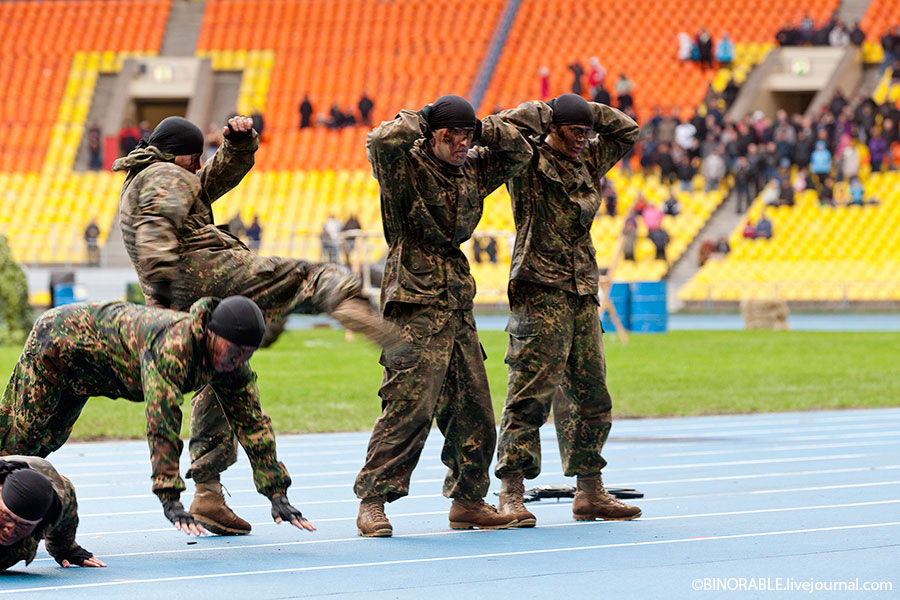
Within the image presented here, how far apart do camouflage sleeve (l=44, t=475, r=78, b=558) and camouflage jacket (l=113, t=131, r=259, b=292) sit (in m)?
1.05

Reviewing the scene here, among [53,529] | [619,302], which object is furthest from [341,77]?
[53,529]

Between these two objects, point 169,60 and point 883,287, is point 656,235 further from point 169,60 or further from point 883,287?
point 169,60

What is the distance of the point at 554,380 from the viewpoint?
7.57 m

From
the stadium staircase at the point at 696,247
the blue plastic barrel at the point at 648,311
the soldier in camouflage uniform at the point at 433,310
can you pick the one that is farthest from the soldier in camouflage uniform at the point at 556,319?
the stadium staircase at the point at 696,247

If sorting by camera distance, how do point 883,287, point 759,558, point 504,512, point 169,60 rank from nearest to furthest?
point 759,558 < point 504,512 < point 883,287 < point 169,60

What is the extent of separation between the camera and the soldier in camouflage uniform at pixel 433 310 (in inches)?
281

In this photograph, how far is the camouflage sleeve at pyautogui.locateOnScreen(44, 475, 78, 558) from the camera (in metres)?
6.23

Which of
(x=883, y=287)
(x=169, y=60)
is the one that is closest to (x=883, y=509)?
(x=883, y=287)

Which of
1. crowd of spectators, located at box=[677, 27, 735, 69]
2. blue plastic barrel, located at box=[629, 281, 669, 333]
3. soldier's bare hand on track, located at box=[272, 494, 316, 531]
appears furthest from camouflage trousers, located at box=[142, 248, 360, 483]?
crowd of spectators, located at box=[677, 27, 735, 69]

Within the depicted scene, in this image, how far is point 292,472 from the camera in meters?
9.88

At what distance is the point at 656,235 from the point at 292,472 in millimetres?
24493

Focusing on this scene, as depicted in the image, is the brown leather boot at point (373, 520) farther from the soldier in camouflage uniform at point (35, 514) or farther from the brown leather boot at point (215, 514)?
the soldier in camouflage uniform at point (35, 514)

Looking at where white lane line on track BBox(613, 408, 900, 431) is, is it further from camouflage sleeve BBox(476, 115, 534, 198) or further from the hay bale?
the hay bale

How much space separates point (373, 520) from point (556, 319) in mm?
1447
